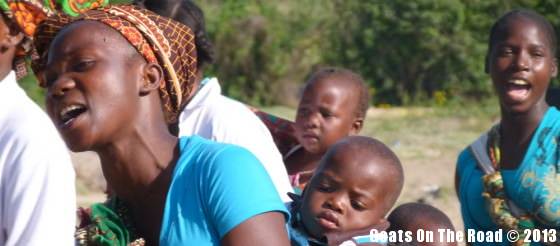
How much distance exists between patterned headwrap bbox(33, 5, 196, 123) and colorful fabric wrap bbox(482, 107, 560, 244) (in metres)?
1.69

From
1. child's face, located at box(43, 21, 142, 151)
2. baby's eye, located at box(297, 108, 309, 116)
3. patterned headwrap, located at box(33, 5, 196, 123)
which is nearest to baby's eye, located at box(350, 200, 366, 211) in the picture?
patterned headwrap, located at box(33, 5, 196, 123)

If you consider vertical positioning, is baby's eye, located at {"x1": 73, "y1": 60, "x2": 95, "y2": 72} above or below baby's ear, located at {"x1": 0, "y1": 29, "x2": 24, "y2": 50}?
below

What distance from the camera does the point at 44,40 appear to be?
2.85 m

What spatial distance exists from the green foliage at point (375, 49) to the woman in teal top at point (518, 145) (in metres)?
12.7

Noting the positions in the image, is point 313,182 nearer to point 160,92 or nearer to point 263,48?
point 160,92

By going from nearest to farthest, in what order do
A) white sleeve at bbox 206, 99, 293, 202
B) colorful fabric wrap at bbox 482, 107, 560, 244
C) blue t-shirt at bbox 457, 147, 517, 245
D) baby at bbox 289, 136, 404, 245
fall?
baby at bbox 289, 136, 404, 245 → white sleeve at bbox 206, 99, 293, 202 → colorful fabric wrap at bbox 482, 107, 560, 244 → blue t-shirt at bbox 457, 147, 517, 245

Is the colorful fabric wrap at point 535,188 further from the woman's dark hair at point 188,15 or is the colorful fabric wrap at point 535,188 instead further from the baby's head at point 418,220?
the woman's dark hair at point 188,15

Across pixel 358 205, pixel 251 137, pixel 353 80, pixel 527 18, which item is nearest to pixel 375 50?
pixel 353 80

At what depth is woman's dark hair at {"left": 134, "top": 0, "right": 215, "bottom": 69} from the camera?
14.2ft

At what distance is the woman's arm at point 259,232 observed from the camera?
101 inches

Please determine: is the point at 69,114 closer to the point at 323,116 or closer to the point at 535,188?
the point at 535,188

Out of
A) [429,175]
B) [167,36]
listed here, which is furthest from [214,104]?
[429,175]

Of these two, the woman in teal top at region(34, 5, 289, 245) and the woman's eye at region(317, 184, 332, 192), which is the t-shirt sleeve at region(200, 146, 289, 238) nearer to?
the woman in teal top at region(34, 5, 289, 245)

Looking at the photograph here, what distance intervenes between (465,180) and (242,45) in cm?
1375
